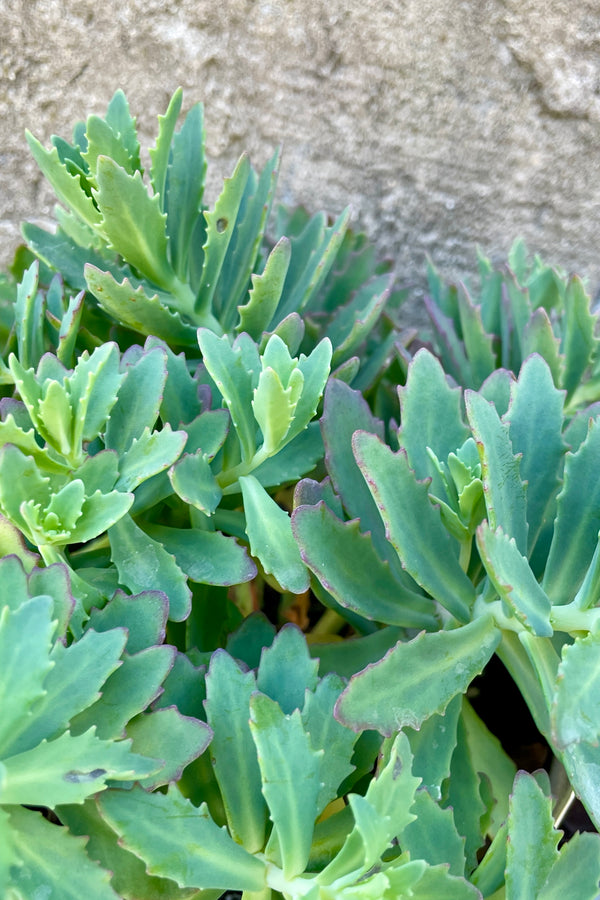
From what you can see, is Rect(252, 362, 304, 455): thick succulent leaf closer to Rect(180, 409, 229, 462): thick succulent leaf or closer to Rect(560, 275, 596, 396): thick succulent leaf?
Rect(180, 409, 229, 462): thick succulent leaf

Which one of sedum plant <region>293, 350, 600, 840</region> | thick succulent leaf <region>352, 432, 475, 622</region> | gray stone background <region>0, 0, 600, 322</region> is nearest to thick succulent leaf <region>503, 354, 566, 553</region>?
sedum plant <region>293, 350, 600, 840</region>

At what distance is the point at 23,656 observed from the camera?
45 centimetres

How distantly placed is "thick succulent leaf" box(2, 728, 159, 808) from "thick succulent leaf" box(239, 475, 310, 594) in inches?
6.9

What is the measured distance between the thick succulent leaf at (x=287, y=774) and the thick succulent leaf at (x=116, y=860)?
0.09m

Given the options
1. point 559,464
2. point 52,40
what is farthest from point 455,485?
point 52,40

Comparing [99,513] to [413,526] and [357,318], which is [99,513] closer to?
[413,526]

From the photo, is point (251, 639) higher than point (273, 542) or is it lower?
lower

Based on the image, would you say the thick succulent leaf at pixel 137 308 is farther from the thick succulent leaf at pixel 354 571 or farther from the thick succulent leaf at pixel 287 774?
the thick succulent leaf at pixel 287 774

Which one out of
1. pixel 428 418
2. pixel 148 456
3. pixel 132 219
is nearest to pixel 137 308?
pixel 132 219

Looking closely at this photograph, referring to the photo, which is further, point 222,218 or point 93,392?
point 222,218

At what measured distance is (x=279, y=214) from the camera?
1.01 m

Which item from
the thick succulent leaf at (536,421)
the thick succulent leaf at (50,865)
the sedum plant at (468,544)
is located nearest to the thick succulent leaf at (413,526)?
the sedum plant at (468,544)

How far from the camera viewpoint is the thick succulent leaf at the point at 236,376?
24.3 inches

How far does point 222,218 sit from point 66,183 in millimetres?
156
